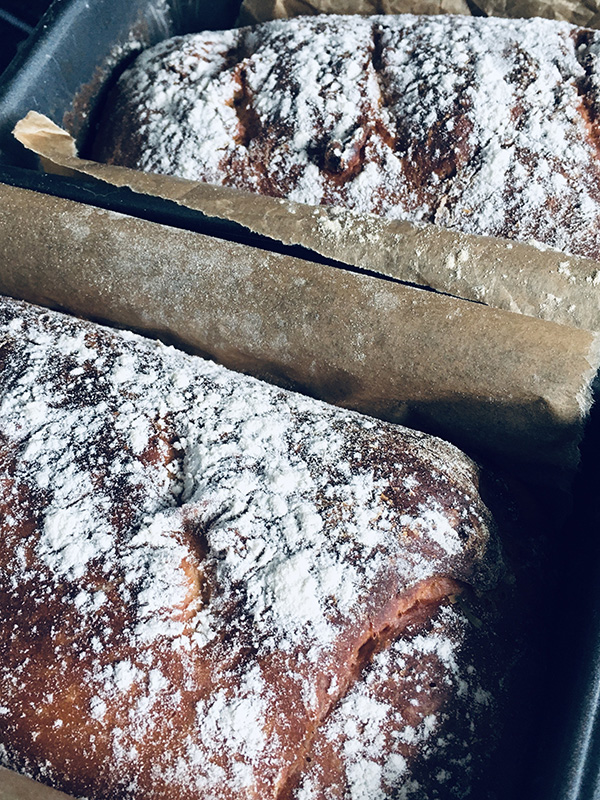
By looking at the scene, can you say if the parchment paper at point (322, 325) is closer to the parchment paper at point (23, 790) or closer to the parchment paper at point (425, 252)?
the parchment paper at point (425, 252)

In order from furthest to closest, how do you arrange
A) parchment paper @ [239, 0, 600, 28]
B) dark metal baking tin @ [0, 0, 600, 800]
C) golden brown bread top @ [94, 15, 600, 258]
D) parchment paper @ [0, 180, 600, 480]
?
parchment paper @ [239, 0, 600, 28]
golden brown bread top @ [94, 15, 600, 258]
parchment paper @ [0, 180, 600, 480]
dark metal baking tin @ [0, 0, 600, 800]

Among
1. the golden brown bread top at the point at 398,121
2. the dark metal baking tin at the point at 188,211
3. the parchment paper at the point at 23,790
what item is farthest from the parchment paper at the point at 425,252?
the parchment paper at the point at 23,790

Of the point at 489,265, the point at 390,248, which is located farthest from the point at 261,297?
the point at 489,265

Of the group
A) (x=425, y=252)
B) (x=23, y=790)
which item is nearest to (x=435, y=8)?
(x=425, y=252)

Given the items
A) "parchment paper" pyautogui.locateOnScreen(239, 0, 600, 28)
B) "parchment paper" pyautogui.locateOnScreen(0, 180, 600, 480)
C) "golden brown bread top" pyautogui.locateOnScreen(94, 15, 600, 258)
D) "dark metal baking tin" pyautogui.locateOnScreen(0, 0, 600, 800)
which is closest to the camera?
"dark metal baking tin" pyautogui.locateOnScreen(0, 0, 600, 800)

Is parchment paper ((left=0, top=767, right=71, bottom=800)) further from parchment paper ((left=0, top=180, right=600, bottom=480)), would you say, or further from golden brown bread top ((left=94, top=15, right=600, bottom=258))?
golden brown bread top ((left=94, top=15, right=600, bottom=258))

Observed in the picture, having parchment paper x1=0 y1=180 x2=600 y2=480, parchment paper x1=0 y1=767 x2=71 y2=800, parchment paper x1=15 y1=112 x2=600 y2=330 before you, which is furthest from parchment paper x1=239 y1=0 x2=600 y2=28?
parchment paper x1=0 y1=767 x2=71 y2=800

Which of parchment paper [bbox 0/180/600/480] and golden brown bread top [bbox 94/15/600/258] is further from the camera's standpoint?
golden brown bread top [bbox 94/15/600/258]
